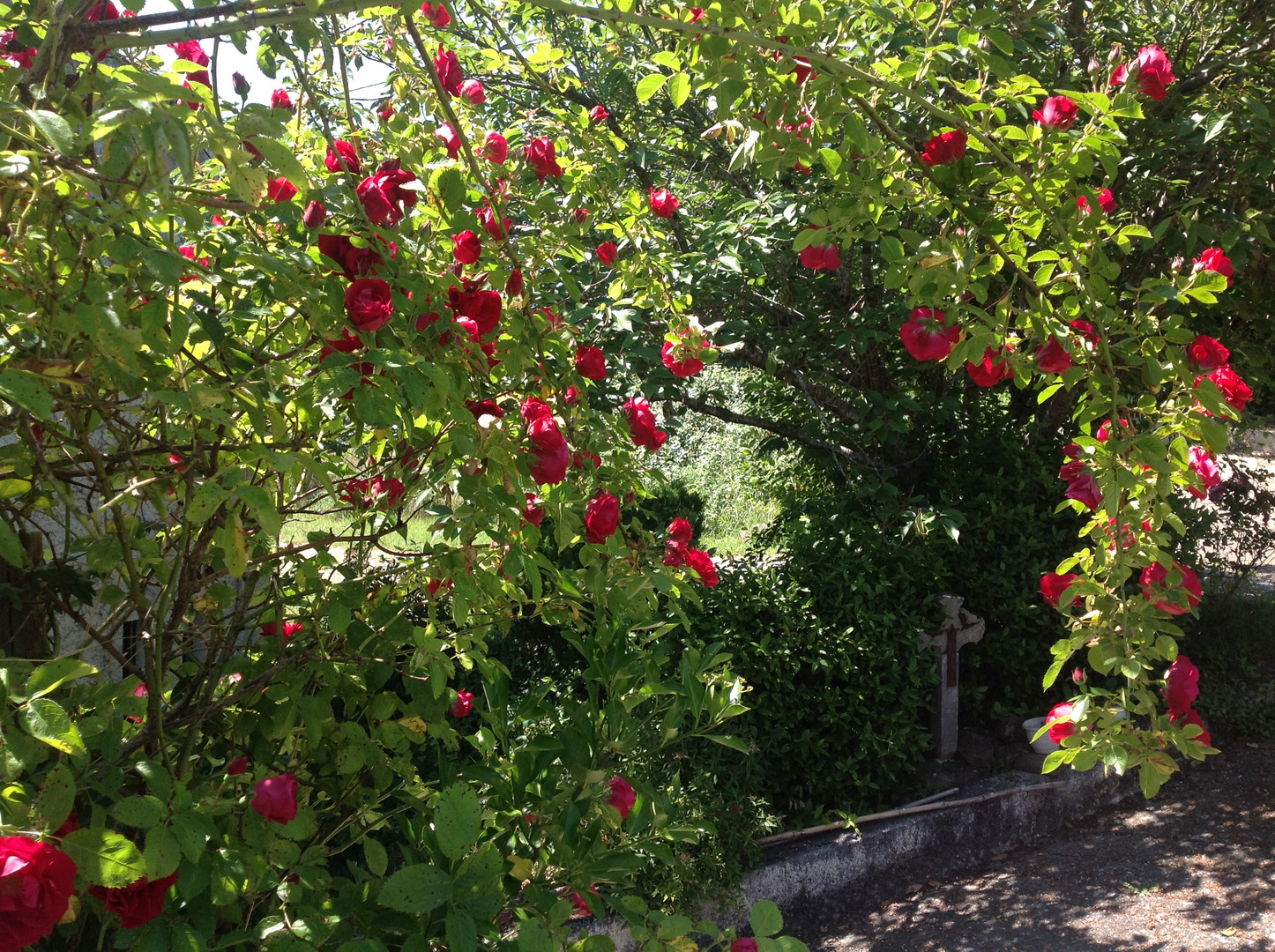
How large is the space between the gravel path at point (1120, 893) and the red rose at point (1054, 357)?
95.7 inches

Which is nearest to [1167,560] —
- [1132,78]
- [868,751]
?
[1132,78]

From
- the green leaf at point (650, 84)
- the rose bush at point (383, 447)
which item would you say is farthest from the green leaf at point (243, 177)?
the green leaf at point (650, 84)

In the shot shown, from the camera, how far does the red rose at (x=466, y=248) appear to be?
63.2 inches

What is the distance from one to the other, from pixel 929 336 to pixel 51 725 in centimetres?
153

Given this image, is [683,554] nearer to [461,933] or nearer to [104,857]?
[461,933]

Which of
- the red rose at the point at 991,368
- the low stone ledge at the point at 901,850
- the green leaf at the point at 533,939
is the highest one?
the red rose at the point at 991,368

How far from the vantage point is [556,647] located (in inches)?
195

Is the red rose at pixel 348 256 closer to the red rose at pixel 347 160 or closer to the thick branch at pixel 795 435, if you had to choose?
the red rose at pixel 347 160

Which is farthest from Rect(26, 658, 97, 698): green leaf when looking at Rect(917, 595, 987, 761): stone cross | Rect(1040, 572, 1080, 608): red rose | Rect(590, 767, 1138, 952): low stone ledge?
Rect(917, 595, 987, 761): stone cross

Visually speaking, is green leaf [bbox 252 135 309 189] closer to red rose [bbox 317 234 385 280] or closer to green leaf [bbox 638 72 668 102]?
red rose [bbox 317 234 385 280]

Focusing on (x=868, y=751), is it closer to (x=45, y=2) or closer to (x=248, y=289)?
(x=248, y=289)

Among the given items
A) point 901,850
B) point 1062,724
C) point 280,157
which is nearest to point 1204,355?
point 1062,724

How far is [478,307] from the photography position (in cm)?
151

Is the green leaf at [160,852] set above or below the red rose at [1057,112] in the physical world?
below
